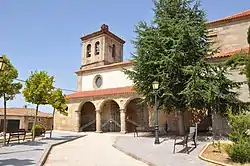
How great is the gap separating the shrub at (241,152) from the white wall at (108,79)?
63.7ft

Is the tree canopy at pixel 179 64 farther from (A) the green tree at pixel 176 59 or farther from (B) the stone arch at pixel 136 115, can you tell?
(B) the stone arch at pixel 136 115

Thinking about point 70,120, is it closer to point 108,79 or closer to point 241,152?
point 108,79

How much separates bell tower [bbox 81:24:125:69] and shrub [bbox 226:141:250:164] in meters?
25.4

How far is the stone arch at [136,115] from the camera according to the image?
26506mm

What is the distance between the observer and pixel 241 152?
763 centimetres

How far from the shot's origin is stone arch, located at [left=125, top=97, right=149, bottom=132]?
2651 centimetres

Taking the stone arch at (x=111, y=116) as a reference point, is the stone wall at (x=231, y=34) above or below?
above

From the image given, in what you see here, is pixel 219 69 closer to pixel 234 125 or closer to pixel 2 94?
pixel 234 125

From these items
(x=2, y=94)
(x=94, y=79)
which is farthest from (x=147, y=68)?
(x=94, y=79)

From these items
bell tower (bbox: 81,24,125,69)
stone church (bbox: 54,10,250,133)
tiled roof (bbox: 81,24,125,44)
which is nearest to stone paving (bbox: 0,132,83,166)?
stone church (bbox: 54,10,250,133)

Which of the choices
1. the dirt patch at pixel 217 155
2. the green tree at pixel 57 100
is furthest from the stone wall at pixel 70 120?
the dirt patch at pixel 217 155

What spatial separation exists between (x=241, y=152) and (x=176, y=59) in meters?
9.32

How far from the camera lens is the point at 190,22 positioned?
16812 millimetres

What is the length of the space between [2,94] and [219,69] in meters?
13.7
